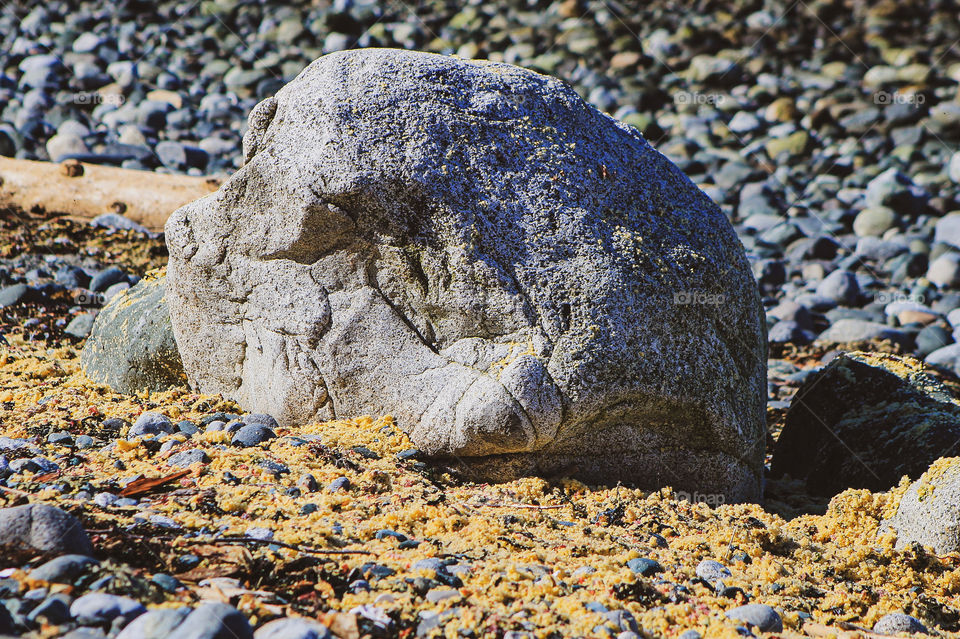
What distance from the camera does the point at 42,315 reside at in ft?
18.9

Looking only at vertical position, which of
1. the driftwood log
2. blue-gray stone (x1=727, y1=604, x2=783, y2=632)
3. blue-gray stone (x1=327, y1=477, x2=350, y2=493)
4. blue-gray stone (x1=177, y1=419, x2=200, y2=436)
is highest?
the driftwood log

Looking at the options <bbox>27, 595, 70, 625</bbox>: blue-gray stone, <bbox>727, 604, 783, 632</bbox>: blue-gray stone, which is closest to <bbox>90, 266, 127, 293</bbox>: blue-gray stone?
<bbox>27, 595, 70, 625</bbox>: blue-gray stone

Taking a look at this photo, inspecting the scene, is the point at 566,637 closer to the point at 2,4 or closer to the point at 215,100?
the point at 215,100

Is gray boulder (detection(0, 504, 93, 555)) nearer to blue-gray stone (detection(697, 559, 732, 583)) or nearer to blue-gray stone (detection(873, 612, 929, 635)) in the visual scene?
blue-gray stone (detection(697, 559, 732, 583))

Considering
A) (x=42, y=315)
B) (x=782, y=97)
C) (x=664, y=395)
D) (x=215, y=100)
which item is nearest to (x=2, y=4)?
(x=215, y=100)

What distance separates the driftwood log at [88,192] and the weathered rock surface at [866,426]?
214 inches

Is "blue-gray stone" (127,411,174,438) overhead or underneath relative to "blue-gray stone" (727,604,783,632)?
overhead

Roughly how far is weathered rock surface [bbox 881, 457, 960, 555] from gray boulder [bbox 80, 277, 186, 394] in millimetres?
3531

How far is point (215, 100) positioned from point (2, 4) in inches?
204

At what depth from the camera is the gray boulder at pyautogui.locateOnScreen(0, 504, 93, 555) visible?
7.64 ft

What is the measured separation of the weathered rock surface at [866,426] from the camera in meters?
4.17

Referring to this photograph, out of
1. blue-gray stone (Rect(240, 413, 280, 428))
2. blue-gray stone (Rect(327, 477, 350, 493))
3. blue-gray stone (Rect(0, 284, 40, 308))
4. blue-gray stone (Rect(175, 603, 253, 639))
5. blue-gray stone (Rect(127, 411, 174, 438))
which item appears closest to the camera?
blue-gray stone (Rect(175, 603, 253, 639))

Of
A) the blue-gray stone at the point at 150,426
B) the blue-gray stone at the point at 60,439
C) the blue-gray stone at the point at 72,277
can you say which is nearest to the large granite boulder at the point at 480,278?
the blue-gray stone at the point at 150,426

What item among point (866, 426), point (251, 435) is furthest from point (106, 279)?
point (866, 426)
